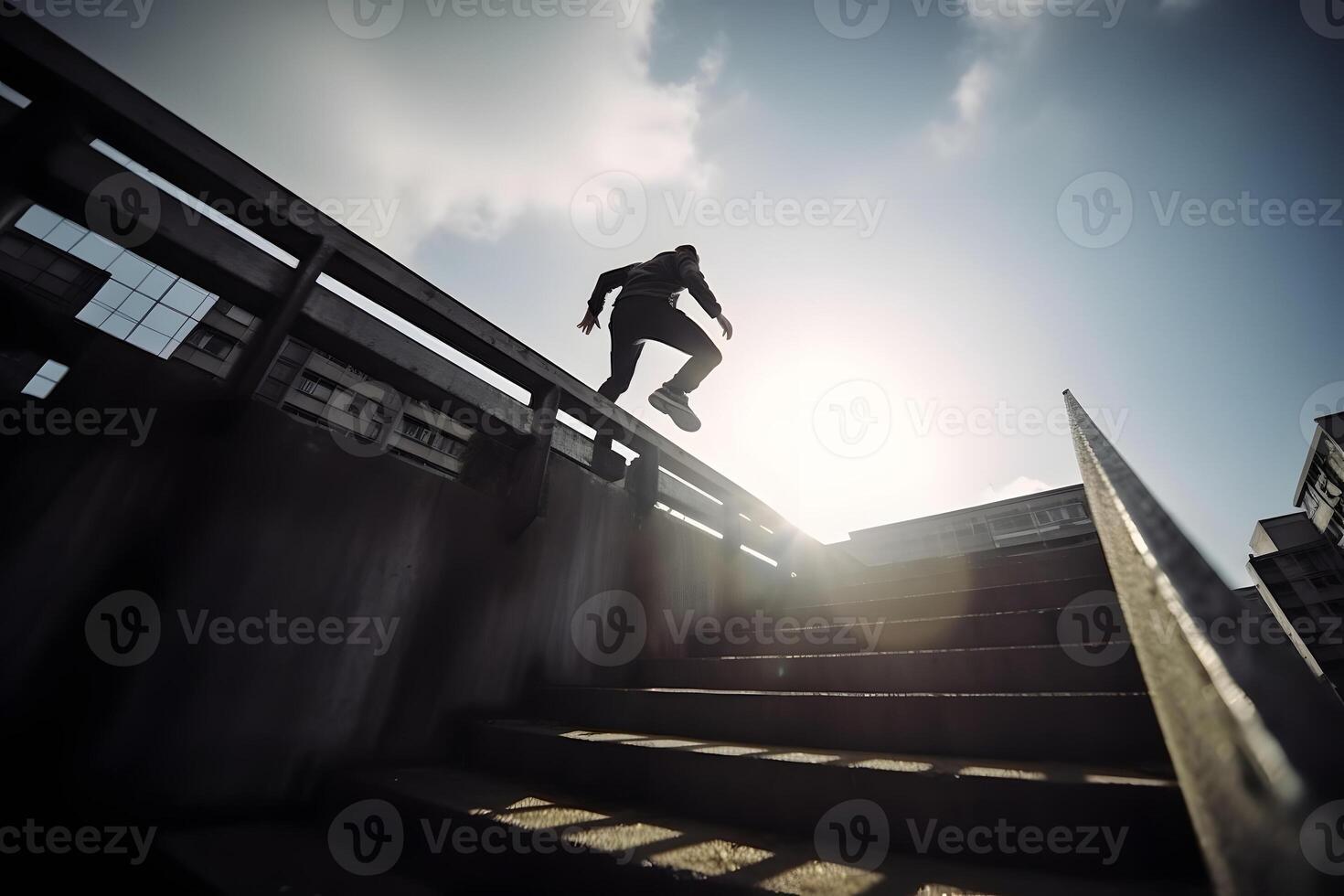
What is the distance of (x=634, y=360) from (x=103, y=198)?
2.65 m

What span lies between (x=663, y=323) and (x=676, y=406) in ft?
2.06

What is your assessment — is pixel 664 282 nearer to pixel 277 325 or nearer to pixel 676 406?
pixel 676 406

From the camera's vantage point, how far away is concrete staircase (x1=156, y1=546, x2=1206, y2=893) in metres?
1.01

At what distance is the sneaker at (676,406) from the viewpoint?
146 inches

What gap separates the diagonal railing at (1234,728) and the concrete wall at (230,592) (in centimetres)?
234

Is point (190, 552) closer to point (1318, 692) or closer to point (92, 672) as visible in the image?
point (92, 672)

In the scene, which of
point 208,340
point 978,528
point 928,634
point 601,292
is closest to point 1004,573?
point 928,634

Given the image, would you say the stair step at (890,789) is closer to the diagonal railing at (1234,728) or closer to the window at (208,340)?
the diagonal railing at (1234,728)

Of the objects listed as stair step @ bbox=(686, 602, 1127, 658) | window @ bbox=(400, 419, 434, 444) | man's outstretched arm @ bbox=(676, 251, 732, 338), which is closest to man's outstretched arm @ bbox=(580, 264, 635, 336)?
man's outstretched arm @ bbox=(676, 251, 732, 338)

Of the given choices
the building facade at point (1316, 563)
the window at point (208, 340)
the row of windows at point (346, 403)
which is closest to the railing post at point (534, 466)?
the row of windows at point (346, 403)

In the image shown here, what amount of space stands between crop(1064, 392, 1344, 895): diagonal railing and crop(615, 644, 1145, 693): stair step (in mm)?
903

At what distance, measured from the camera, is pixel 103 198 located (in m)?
1.55

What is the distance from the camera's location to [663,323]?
3.62 meters

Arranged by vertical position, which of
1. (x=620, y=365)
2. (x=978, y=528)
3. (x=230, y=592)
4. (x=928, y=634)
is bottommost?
(x=230, y=592)
